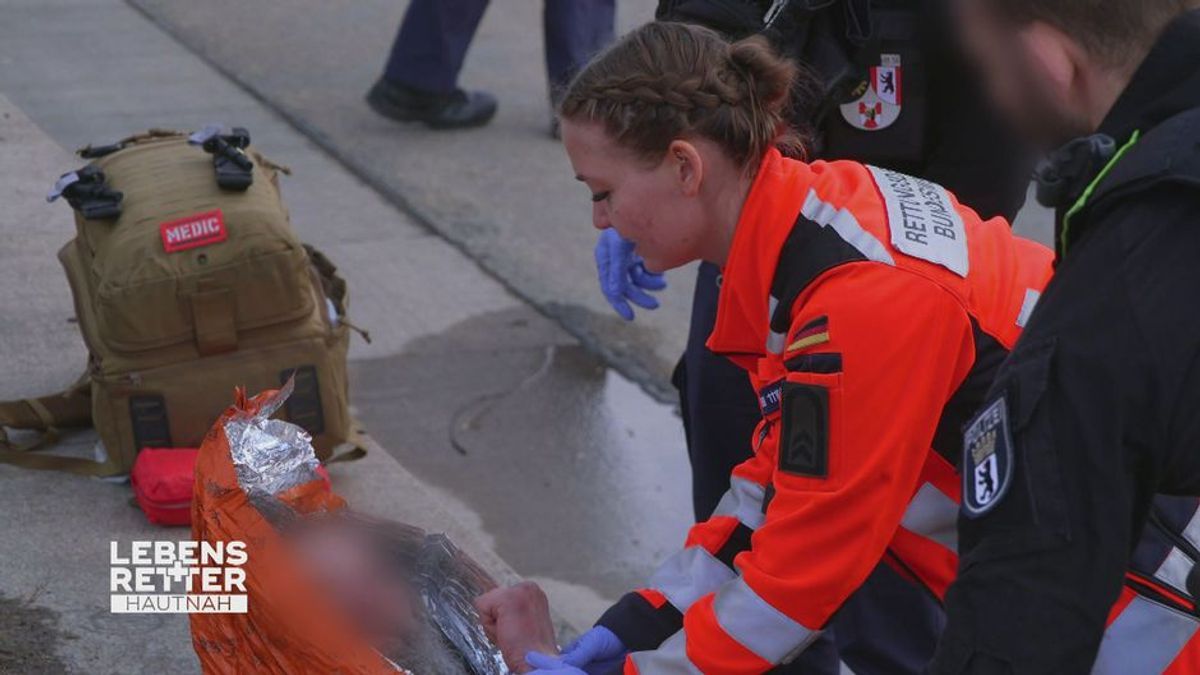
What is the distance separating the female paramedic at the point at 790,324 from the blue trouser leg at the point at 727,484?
468 millimetres

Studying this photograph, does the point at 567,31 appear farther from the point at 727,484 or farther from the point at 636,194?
the point at 636,194

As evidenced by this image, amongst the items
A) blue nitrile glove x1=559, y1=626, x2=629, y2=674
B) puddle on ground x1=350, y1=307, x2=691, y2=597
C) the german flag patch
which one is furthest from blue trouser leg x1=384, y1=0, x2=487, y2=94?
the german flag patch

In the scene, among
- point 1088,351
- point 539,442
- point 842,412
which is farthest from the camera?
point 539,442

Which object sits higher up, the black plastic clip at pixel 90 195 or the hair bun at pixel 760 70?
the hair bun at pixel 760 70

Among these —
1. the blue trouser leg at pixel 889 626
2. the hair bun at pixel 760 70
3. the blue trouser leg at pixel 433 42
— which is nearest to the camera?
the hair bun at pixel 760 70

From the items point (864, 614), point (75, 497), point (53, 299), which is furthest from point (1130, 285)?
point (53, 299)

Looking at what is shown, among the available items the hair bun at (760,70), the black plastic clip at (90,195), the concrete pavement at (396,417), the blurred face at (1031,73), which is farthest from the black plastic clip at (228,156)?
the blurred face at (1031,73)

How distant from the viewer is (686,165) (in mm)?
1957

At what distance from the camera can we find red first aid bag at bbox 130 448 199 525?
302 cm

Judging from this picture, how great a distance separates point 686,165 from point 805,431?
1.25 feet

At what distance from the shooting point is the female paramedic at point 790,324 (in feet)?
5.78

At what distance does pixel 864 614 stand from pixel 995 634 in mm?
1294

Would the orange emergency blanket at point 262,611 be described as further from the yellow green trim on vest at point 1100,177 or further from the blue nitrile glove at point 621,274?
the yellow green trim on vest at point 1100,177

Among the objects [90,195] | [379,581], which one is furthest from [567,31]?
[379,581]
